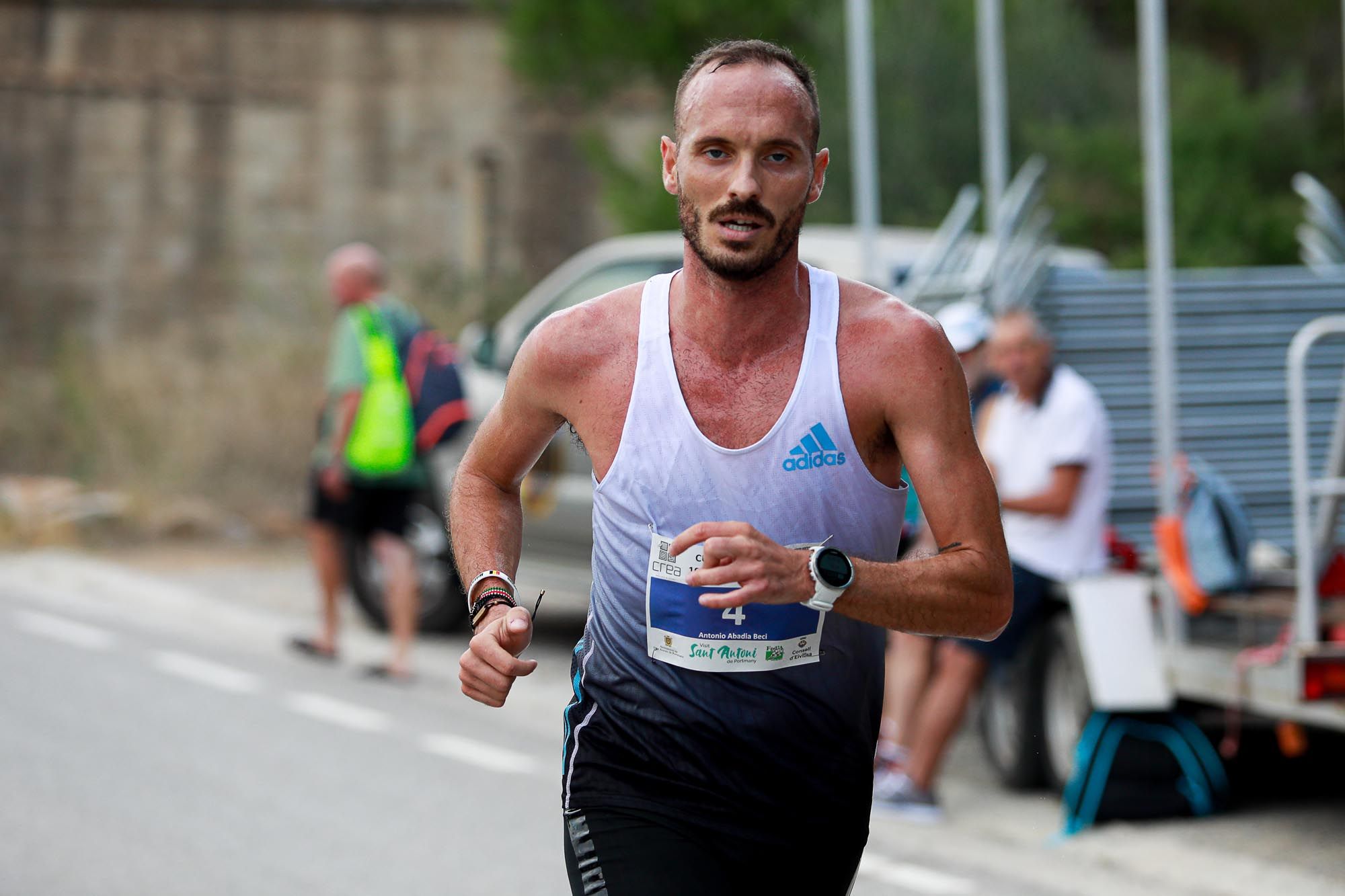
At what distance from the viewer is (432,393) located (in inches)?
389

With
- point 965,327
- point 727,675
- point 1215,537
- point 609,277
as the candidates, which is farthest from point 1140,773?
point 609,277

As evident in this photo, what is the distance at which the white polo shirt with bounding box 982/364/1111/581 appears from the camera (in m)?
7.22

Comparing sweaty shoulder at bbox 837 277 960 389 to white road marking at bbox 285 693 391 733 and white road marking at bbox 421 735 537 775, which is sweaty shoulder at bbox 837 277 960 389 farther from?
white road marking at bbox 285 693 391 733

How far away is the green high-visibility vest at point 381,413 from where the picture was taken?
9.87 m

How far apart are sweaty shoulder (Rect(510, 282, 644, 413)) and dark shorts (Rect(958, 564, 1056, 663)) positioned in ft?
13.9

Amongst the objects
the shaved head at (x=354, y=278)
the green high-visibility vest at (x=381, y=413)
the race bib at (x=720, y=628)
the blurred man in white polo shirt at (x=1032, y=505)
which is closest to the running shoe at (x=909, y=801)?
the blurred man in white polo shirt at (x=1032, y=505)

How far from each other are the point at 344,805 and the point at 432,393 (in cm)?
295

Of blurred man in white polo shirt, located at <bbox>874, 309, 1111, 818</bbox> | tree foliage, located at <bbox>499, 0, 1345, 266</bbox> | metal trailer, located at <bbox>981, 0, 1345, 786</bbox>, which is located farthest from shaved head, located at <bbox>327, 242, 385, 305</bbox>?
tree foliage, located at <bbox>499, 0, 1345, 266</bbox>

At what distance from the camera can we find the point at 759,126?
298 centimetres

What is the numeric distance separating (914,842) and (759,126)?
454cm

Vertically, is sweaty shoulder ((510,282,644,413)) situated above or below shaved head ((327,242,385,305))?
above

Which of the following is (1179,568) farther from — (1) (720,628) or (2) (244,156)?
(2) (244,156)

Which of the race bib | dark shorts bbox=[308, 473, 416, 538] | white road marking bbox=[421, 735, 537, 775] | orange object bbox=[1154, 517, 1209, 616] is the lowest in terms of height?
white road marking bbox=[421, 735, 537, 775]

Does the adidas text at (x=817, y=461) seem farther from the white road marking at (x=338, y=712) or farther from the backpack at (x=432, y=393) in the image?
the backpack at (x=432, y=393)
